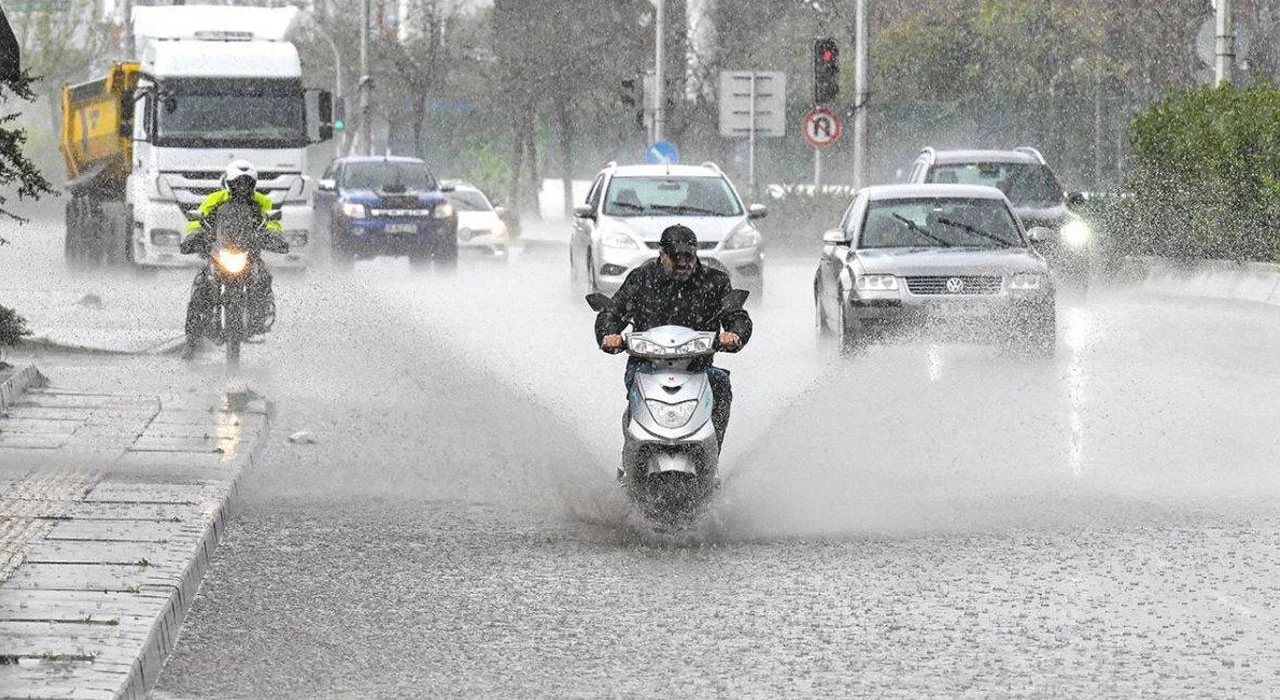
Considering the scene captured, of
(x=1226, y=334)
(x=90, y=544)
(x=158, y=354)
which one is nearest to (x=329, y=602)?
(x=90, y=544)

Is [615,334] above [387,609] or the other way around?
above

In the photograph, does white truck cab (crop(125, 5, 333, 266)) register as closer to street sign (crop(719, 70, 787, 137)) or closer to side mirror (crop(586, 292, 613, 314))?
street sign (crop(719, 70, 787, 137))

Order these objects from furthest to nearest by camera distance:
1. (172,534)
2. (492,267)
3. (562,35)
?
(562,35), (492,267), (172,534)

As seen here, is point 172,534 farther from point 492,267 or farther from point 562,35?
point 562,35

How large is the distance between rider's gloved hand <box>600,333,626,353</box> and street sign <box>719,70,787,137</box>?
110 ft

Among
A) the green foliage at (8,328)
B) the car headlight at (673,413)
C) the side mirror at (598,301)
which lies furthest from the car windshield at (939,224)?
the car headlight at (673,413)

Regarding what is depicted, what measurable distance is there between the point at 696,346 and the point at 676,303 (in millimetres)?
369

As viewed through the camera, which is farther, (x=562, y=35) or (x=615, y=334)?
(x=562, y=35)

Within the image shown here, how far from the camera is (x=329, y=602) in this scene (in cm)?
959

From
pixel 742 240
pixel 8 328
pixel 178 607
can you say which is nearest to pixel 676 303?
pixel 178 607

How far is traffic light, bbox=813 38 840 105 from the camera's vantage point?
44281 mm

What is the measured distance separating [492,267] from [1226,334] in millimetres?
18729

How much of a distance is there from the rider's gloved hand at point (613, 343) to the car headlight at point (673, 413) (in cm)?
36

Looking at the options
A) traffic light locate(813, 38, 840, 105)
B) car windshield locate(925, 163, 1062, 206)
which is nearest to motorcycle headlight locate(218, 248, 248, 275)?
car windshield locate(925, 163, 1062, 206)
